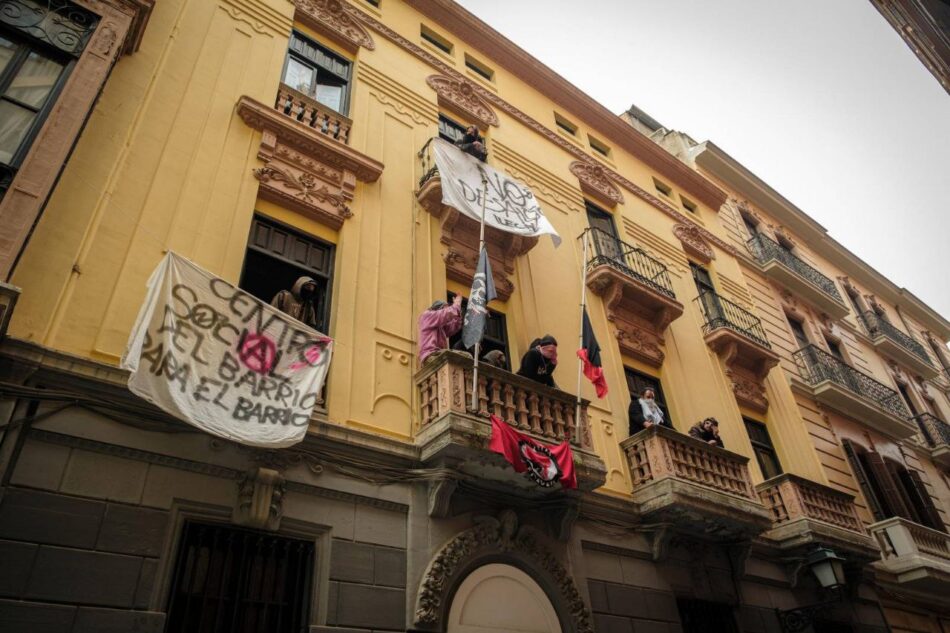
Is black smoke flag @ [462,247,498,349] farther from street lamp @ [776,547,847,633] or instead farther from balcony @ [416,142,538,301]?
street lamp @ [776,547,847,633]

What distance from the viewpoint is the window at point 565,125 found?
55.4 ft

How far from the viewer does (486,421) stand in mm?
7539

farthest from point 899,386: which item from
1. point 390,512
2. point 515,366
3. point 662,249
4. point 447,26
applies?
point 390,512

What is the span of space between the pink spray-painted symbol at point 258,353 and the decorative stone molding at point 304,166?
316cm

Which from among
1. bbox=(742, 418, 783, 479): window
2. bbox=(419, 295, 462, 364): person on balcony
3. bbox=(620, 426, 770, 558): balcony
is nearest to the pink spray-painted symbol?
bbox=(419, 295, 462, 364): person on balcony

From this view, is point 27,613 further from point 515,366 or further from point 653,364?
point 653,364

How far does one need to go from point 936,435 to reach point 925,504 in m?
5.25

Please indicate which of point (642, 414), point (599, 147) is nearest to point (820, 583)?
point (642, 414)

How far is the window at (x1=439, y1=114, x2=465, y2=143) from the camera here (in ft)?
43.2

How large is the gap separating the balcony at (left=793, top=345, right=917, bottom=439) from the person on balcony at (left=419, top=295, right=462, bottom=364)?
12.2m

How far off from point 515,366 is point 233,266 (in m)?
4.81

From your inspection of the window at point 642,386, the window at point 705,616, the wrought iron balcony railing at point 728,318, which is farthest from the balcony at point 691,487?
the wrought iron balcony railing at point 728,318

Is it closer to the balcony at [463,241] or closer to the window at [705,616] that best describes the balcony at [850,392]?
the window at [705,616]

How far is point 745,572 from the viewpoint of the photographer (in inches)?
415
